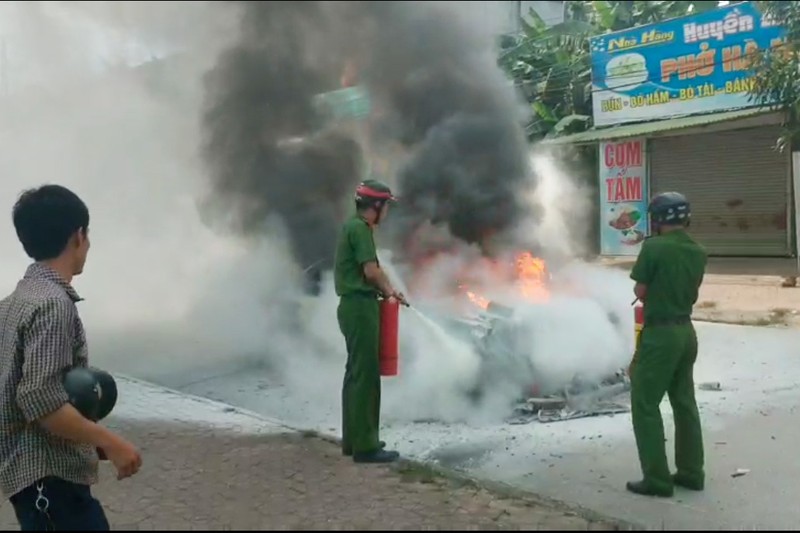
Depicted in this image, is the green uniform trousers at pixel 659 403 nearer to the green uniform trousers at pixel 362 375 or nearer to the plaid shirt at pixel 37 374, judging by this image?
the green uniform trousers at pixel 362 375

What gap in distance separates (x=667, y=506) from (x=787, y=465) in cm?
101

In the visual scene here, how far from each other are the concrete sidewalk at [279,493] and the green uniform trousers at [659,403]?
587 mm

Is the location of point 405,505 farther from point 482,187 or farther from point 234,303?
point 234,303

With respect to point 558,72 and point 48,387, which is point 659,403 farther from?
point 558,72

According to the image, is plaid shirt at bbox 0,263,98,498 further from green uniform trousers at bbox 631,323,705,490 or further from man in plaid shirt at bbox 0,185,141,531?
green uniform trousers at bbox 631,323,705,490

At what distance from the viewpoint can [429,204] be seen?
8.53m

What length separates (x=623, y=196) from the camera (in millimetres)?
14414

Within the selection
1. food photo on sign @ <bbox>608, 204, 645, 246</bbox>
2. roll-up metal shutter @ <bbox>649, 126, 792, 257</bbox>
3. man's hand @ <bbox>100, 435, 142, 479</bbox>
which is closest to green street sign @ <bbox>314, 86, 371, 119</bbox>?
food photo on sign @ <bbox>608, 204, 645, 246</bbox>

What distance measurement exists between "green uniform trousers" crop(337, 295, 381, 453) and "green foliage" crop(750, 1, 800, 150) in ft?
25.9

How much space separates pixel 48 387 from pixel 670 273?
9.50ft

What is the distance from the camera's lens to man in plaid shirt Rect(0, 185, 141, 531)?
2.08 m

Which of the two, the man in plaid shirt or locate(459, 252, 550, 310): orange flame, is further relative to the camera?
locate(459, 252, 550, 310): orange flame

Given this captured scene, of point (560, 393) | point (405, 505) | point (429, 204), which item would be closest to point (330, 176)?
point (429, 204)

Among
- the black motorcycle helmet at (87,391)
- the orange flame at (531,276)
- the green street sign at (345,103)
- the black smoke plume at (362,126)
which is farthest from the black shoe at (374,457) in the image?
the green street sign at (345,103)
